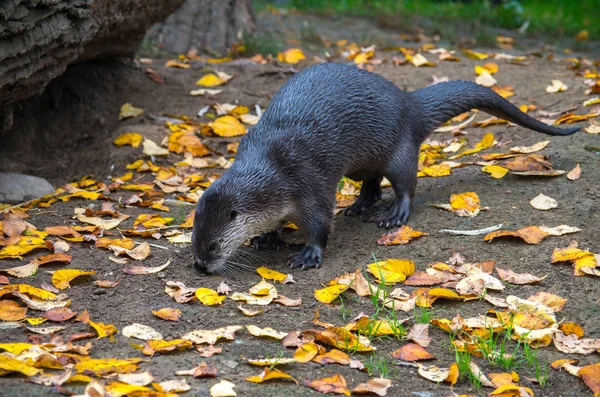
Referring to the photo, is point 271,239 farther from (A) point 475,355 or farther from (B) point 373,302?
(A) point 475,355

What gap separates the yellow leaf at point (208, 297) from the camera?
3557 mm

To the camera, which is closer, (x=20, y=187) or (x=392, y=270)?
(x=392, y=270)

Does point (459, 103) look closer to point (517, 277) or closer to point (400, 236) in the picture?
point (400, 236)

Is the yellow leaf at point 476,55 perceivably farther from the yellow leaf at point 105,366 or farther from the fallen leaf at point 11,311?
the yellow leaf at point 105,366

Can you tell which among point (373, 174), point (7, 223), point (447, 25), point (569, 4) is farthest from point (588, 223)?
point (569, 4)

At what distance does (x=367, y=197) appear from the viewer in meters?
4.90

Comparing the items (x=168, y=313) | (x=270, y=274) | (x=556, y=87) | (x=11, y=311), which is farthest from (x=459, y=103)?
(x=11, y=311)

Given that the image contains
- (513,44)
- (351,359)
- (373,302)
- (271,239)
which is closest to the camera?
(351,359)

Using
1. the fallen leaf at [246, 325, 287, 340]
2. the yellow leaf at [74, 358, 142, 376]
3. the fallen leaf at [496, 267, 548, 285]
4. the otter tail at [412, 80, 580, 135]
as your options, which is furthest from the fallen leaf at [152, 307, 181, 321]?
the otter tail at [412, 80, 580, 135]

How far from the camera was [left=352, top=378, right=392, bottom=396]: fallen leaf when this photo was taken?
283 cm

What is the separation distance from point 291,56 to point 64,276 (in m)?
4.07

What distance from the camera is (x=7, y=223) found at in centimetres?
430

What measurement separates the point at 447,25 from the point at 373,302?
6.24 m

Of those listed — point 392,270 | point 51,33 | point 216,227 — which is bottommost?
point 392,270
